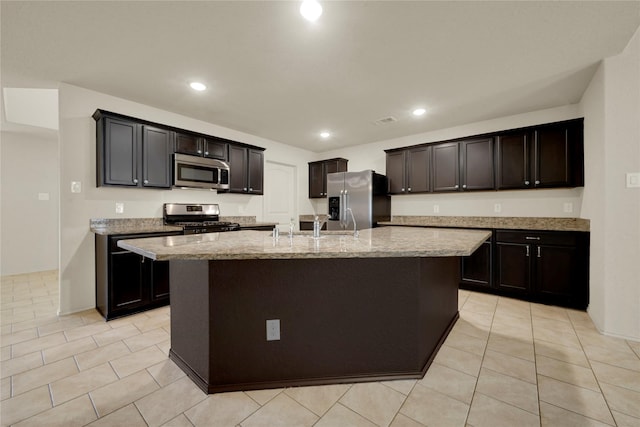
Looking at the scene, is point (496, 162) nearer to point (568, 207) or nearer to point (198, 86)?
point (568, 207)

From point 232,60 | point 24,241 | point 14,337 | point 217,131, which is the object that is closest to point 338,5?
point 232,60

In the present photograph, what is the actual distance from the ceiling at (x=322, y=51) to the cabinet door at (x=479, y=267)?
1883 millimetres

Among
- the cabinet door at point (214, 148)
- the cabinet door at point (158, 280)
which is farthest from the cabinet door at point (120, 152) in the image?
the cabinet door at point (158, 280)

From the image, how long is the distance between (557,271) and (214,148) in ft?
15.3

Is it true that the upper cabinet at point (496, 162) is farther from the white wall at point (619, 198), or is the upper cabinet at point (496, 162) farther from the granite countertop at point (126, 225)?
the granite countertop at point (126, 225)

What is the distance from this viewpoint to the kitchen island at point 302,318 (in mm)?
1598

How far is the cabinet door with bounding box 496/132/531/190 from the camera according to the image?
352 centimetres

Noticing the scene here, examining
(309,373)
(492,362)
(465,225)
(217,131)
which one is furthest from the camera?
(217,131)

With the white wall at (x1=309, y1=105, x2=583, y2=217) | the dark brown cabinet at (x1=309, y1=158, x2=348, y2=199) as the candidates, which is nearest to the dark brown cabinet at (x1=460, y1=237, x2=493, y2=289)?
the white wall at (x1=309, y1=105, x2=583, y2=217)

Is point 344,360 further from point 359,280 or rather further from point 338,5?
point 338,5

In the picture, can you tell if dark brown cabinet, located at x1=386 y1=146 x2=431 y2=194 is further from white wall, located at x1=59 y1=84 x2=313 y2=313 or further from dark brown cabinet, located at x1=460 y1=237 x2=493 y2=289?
white wall, located at x1=59 y1=84 x2=313 y2=313

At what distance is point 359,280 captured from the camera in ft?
5.53

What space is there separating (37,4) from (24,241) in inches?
187

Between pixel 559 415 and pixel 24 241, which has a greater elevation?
pixel 24 241
